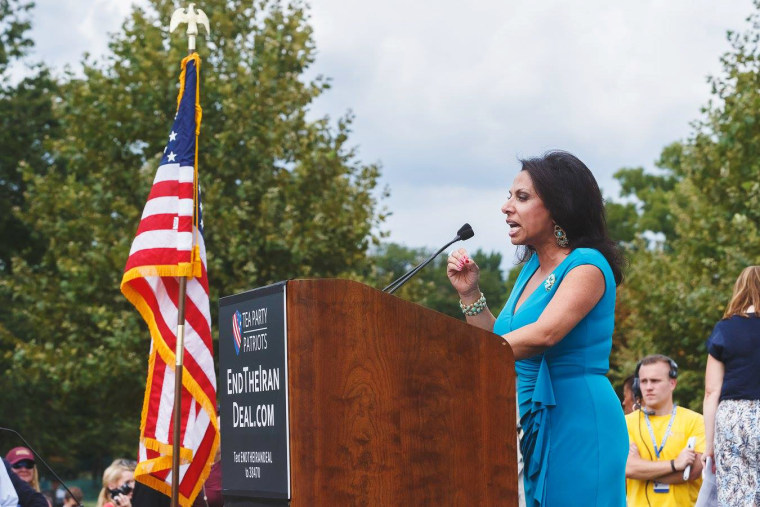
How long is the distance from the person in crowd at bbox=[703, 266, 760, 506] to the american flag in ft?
13.4

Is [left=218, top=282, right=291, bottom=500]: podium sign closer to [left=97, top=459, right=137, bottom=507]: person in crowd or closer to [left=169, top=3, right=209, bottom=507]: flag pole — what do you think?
[left=169, top=3, right=209, bottom=507]: flag pole

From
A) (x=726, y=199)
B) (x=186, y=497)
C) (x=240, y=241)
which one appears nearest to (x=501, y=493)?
(x=186, y=497)

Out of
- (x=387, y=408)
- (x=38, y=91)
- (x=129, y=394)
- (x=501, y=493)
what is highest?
(x=38, y=91)

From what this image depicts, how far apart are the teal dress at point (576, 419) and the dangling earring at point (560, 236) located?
0.11 metres

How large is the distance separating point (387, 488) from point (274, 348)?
1.66 feet

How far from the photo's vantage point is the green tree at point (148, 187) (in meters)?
21.5

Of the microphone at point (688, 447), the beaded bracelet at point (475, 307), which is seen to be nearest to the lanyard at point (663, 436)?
the microphone at point (688, 447)

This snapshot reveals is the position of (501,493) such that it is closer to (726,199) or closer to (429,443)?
(429,443)

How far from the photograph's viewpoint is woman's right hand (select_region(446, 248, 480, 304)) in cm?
404

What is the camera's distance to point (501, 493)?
320 cm

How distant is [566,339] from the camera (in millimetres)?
3695

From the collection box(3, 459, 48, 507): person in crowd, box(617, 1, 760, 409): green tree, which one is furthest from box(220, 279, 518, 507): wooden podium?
box(617, 1, 760, 409): green tree

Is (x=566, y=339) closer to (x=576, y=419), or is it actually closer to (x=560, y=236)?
(x=576, y=419)

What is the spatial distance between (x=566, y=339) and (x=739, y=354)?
336cm
